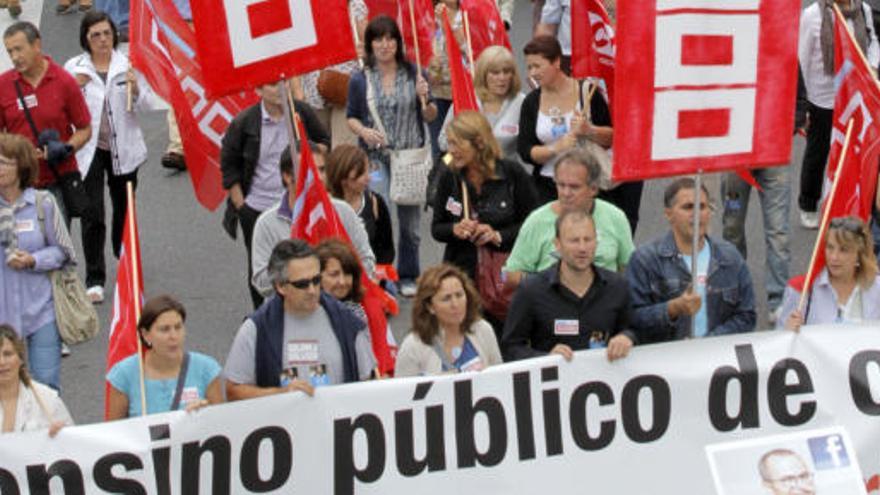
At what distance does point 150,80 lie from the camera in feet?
37.6

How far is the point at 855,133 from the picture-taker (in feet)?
29.0

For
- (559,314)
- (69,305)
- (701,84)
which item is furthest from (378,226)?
(701,84)

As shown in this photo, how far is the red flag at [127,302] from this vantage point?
823 cm

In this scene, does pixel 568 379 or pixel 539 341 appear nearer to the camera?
pixel 568 379

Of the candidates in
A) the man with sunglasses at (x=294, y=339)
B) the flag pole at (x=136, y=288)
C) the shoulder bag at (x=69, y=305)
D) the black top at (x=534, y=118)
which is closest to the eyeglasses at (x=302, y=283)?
the man with sunglasses at (x=294, y=339)

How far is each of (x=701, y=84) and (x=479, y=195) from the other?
2.43 meters

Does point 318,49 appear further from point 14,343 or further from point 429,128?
point 429,128

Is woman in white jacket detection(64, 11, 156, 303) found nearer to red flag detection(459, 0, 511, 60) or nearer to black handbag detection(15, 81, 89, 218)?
black handbag detection(15, 81, 89, 218)

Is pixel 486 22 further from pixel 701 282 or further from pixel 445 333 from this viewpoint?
pixel 445 333

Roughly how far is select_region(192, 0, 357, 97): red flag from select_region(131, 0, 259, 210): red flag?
2.72 metres

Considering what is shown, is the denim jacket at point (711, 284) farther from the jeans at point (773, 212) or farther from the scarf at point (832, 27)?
the scarf at point (832, 27)

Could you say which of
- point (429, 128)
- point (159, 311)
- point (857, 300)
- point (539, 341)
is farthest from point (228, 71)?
point (429, 128)

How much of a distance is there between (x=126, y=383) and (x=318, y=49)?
1705 mm

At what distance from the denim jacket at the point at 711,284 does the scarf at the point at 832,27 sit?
400cm
